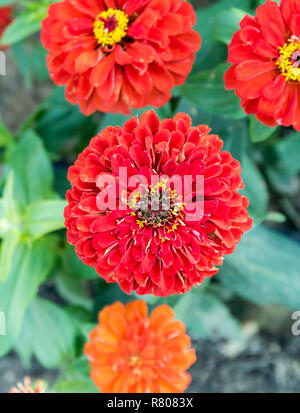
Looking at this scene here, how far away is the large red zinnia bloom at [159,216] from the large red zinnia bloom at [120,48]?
0.10 metres

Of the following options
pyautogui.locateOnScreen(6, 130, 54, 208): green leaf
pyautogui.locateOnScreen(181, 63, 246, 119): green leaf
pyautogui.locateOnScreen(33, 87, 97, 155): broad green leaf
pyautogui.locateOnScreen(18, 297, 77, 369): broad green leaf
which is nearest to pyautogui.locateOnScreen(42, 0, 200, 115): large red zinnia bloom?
pyautogui.locateOnScreen(181, 63, 246, 119): green leaf

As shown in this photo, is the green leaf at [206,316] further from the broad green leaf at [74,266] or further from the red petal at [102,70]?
the red petal at [102,70]

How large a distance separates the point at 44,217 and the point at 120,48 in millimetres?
315

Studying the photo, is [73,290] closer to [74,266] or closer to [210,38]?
[74,266]

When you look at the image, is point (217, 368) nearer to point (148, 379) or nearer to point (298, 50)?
point (148, 379)

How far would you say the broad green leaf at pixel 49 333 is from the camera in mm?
990

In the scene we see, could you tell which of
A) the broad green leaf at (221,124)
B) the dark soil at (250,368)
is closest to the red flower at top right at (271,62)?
the broad green leaf at (221,124)

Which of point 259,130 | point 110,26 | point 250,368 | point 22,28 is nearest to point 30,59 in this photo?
point 22,28

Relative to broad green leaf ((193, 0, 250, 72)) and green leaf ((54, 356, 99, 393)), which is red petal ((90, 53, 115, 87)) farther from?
green leaf ((54, 356, 99, 393))

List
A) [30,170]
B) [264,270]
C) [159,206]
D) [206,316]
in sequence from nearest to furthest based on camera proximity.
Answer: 1. [159,206]
2. [264,270]
3. [30,170]
4. [206,316]

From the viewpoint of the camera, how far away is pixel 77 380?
907 mm

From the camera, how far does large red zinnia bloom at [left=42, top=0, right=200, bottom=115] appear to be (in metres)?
0.59

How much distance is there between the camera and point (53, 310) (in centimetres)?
102
